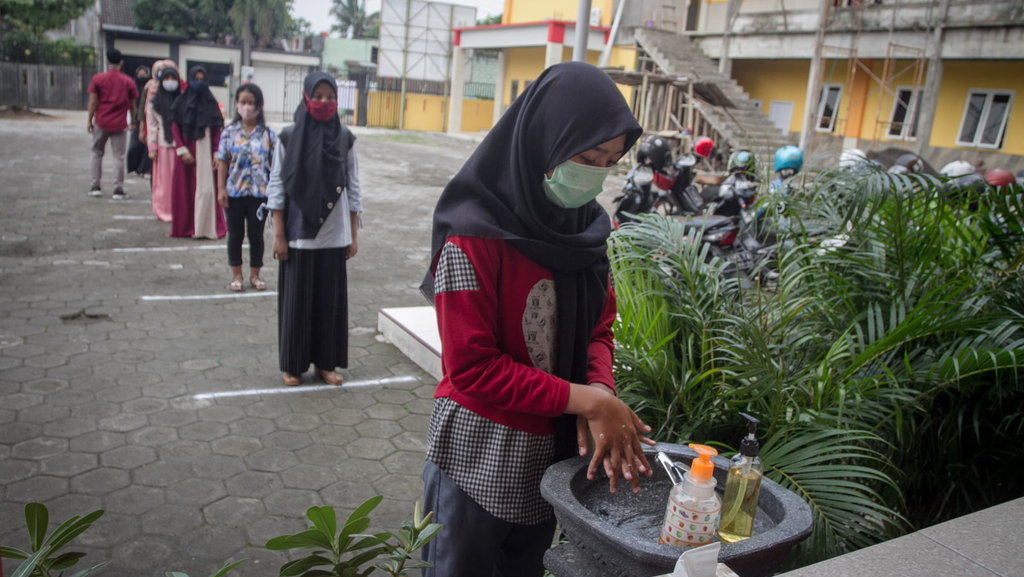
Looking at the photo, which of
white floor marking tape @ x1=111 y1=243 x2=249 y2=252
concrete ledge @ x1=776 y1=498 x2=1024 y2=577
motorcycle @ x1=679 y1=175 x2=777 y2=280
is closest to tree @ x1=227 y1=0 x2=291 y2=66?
white floor marking tape @ x1=111 y1=243 x2=249 y2=252

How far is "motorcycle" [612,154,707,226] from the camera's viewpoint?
827 centimetres

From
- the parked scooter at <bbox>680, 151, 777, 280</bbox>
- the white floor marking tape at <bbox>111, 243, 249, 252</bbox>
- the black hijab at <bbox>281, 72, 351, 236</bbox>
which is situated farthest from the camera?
the white floor marking tape at <bbox>111, 243, 249, 252</bbox>

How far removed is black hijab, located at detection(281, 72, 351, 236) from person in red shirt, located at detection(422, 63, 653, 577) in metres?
2.52

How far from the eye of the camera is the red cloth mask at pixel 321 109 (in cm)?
425

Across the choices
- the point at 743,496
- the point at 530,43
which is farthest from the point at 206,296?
the point at 530,43

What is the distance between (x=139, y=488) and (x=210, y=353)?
1.83m

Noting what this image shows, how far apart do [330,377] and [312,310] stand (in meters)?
0.48

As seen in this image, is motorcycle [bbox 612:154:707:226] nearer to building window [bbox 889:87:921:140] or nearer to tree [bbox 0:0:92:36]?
building window [bbox 889:87:921:140]

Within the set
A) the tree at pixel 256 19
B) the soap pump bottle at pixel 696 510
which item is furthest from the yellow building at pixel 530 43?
the soap pump bottle at pixel 696 510

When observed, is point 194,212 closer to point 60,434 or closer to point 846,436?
point 60,434

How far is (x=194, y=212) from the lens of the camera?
8.41 metres

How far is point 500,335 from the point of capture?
1895 millimetres

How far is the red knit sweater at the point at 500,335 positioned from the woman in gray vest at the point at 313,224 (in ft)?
8.69

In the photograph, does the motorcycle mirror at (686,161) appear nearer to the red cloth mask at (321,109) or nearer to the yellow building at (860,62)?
the red cloth mask at (321,109)
